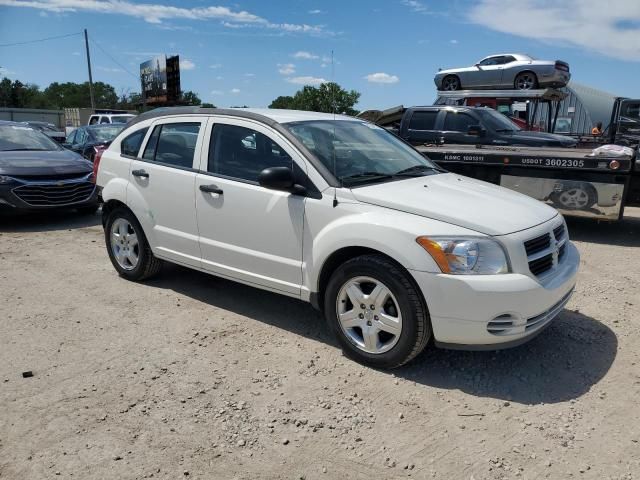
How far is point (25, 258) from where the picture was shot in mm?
6664

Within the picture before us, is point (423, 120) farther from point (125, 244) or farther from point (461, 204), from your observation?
point (461, 204)

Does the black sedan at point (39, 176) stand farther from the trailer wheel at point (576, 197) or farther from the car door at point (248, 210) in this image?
the trailer wheel at point (576, 197)

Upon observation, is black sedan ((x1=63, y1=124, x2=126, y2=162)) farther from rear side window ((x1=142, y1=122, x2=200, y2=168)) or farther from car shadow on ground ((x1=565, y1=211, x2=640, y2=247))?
car shadow on ground ((x1=565, y1=211, x2=640, y2=247))

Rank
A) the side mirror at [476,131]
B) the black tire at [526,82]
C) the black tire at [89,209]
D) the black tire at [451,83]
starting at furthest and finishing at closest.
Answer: the black tire at [451,83] < the black tire at [526,82] < the side mirror at [476,131] < the black tire at [89,209]

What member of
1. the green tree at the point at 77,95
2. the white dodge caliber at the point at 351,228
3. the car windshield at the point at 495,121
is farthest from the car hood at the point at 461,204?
the green tree at the point at 77,95

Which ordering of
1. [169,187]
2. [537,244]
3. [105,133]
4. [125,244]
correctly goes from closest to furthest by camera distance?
[537,244] → [169,187] → [125,244] → [105,133]

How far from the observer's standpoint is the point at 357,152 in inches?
170

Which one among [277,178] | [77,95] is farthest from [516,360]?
[77,95]

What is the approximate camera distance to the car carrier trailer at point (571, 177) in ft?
23.7

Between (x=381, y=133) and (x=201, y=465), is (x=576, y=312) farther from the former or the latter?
(x=201, y=465)

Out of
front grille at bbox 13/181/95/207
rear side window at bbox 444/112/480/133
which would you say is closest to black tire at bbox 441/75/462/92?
rear side window at bbox 444/112/480/133

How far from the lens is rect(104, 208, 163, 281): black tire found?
5.30m

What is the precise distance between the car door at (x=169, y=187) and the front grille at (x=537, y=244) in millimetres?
2702

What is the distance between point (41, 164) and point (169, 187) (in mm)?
4993
